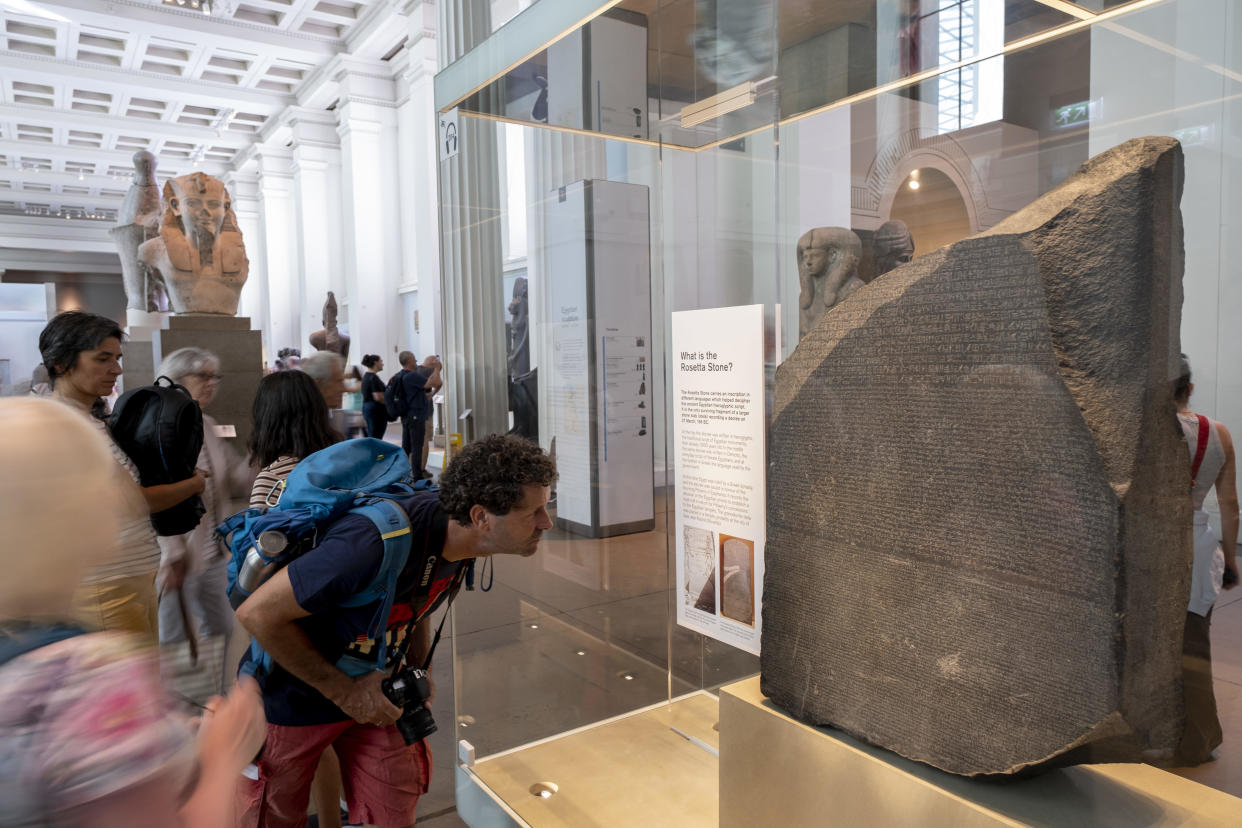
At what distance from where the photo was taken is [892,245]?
2.00 m

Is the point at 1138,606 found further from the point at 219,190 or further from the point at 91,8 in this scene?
the point at 91,8

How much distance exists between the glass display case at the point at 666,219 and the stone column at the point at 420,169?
413 inches

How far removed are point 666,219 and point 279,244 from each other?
22.4 metres

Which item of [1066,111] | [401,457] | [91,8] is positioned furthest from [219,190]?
[91,8]

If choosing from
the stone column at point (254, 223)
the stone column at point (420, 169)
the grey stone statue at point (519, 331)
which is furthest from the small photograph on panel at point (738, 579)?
the stone column at point (254, 223)

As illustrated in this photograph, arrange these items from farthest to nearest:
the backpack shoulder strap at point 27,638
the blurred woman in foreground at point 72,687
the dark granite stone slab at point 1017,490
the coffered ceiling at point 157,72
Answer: the coffered ceiling at point 157,72
the dark granite stone slab at point 1017,490
the backpack shoulder strap at point 27,638
the blurred woman in foreground at point 72,687

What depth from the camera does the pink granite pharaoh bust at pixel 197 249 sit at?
7520 mm

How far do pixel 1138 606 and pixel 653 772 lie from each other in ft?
5.71

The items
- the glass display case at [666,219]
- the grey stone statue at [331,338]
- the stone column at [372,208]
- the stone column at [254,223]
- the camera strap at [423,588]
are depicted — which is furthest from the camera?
the stone column at [254,223]

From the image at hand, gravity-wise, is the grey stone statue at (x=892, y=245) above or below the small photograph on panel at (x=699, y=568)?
above

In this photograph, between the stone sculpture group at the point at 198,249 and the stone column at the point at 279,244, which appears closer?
the stone sculpture group at the point at 198,249

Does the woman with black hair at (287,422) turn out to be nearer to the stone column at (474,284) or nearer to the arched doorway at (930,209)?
the stone column at (474,284)

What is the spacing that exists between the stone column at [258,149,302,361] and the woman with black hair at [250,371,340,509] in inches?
794

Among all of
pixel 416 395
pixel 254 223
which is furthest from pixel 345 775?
pixel 254 223
